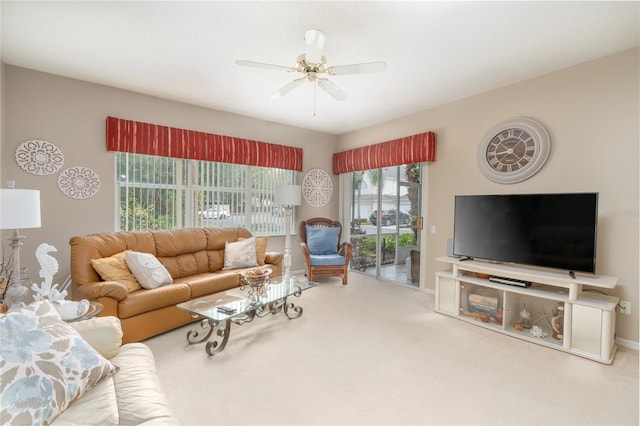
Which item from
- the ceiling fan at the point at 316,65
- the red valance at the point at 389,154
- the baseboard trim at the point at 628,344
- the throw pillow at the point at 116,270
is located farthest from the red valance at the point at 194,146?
the baseboard trim at the point at 628,344

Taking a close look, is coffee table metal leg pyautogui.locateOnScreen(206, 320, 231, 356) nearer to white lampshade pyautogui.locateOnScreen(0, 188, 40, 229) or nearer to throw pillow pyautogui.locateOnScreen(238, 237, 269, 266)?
white lampshade pyautogui.locateOnScreen(0, 188, 40, 229)

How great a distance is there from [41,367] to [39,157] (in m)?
2.96

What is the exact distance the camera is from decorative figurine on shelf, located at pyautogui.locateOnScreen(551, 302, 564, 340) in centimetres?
265

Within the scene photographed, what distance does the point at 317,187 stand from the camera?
5445 mm

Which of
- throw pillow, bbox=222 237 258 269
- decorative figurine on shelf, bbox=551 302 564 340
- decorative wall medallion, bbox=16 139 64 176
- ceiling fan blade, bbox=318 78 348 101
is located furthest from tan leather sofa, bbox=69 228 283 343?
decorative figurine on shelf, bbox=551 302 564 340

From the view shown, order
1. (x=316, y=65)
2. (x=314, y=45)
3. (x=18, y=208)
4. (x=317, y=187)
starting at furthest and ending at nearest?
(x=317, y=187)
(x=316, y=65)
(x=314, y=45)
(x=18, y=208)

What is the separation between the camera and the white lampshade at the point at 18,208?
5.98ft

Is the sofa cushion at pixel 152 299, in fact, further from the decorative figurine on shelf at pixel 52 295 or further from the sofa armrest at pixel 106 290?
the decorative figurine on shelf at pixel 52 295

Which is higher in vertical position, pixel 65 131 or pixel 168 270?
pixel 65 131

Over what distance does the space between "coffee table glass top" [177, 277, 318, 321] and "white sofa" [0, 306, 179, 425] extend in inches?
35.1

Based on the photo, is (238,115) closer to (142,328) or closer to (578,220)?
(142,328)

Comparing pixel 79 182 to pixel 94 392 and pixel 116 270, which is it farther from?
pixel 94 392

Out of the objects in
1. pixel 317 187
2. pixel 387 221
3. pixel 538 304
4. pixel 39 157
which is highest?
pixel 39 157

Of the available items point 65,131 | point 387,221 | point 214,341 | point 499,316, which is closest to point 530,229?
point 499,316
